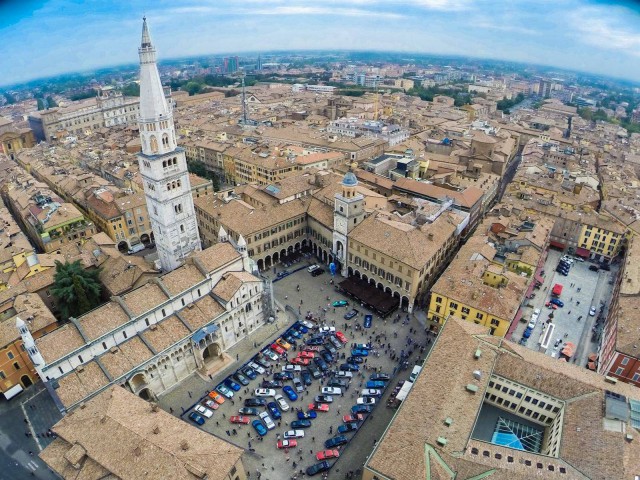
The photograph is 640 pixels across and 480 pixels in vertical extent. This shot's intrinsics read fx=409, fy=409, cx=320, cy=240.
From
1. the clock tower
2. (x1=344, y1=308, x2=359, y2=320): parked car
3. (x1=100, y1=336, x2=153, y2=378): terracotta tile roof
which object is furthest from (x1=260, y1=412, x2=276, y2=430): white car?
the clock tower

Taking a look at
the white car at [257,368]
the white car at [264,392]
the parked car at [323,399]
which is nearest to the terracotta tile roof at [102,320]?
the white car at [257,368]

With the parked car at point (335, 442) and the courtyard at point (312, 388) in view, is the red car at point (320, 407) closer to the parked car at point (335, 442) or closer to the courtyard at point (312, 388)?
the courtyard at point (312, 388)

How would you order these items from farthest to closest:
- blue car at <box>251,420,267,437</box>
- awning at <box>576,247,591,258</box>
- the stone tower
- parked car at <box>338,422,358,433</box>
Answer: awning at <box>576,247,591,258</box>, the stone tower, parked car at <box>338,422,358,433</box>, blue car at <box>251,420,267,437</box>

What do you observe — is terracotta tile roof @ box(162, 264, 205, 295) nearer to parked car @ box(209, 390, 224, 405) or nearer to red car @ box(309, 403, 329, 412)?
parked car @ box(209, 390, 224, 405)

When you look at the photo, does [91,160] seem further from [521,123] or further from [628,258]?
[521,123]

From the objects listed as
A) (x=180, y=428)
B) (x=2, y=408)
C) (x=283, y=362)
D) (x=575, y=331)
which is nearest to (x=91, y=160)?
(x=2, y=408)

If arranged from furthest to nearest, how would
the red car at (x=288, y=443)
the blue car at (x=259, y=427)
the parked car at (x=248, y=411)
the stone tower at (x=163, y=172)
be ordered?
1. the stone tower at (x=163, y=172)
2. the parked car at (x=248, y=411)
3. the blue car at (x=259, y=427)
4. the red car at (x=288, y=443)
